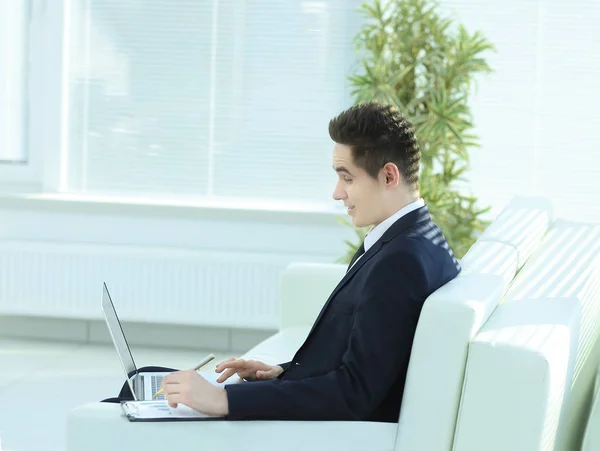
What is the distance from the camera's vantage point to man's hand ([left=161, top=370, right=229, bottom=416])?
2.07 meters

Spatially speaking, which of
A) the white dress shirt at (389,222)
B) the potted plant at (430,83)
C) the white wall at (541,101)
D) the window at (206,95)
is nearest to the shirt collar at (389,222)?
the white dress shirt at (389,222)

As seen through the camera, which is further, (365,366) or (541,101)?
(541,101)

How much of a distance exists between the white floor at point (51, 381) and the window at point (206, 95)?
0.96m

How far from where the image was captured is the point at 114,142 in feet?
18.9

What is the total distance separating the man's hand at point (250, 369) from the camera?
2.51 metres

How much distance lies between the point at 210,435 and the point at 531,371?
0.68 meters

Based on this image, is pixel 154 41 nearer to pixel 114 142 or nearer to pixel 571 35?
pixel 114 142

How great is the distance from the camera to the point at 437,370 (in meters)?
1.98

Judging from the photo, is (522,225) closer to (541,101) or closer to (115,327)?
(115,327)

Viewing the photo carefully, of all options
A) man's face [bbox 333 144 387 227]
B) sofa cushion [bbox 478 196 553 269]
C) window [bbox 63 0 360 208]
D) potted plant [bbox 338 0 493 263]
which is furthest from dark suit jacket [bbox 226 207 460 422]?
window [bbox 63 0 360 208]

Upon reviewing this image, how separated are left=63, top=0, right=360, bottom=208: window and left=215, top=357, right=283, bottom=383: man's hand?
311 centimetres

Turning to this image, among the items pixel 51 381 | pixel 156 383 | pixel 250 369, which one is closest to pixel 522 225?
pixel 250 369

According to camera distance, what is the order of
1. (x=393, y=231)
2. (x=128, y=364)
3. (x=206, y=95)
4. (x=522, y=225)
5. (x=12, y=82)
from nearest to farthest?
1. (x=393, y=231)
2. (x=128, y=364)
3. (x=522, y=225)
4. (x=206, y=95)
5. (x=12, y=82)

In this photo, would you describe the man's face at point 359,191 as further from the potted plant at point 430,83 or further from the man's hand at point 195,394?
the potted plant at point 430,83
